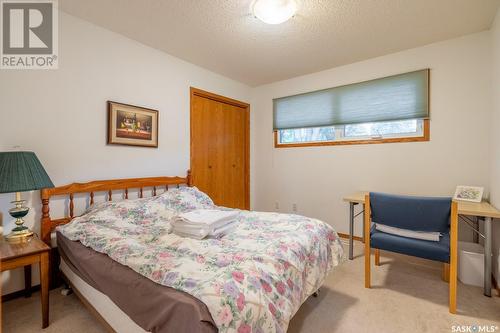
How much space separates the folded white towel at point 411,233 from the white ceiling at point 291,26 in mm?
1910

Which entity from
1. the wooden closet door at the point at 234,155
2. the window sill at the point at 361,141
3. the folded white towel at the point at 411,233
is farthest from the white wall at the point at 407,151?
the folded white towel at the point at 411,233

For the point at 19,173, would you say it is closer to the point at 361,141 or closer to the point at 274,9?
the point at 274,9

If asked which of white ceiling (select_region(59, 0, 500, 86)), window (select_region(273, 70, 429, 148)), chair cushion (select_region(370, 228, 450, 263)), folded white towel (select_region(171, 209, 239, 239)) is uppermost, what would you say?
white ceiling (select_region(59, 0, 500, 86))

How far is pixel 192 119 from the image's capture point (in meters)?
3.26

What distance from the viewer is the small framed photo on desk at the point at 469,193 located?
234cm

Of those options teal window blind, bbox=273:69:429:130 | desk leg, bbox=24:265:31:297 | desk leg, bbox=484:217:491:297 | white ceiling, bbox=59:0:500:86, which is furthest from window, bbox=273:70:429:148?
desk leg, bbox=24:265:31:297

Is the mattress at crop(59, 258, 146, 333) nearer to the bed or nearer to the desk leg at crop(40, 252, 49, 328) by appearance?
the bed

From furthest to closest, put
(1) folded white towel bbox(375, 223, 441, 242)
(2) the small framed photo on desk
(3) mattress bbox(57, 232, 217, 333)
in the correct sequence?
1. (2) the small framed photo on desk
2. (1) folded white towel bbox(375, 223, 441, 242)
3. (3) mattress bbox(57, 232, 217, 333)

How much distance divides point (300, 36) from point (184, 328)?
271 centimetres

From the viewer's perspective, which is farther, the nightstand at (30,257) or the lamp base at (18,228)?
the lamp base at (18,228)

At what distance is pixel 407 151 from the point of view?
9.43 feet

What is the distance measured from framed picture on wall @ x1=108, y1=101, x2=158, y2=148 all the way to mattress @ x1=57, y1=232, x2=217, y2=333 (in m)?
1.14

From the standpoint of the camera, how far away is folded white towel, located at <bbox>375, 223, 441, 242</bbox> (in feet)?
6.03

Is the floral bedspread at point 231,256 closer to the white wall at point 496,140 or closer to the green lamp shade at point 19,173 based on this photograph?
the green lamp shade at point 19,173
